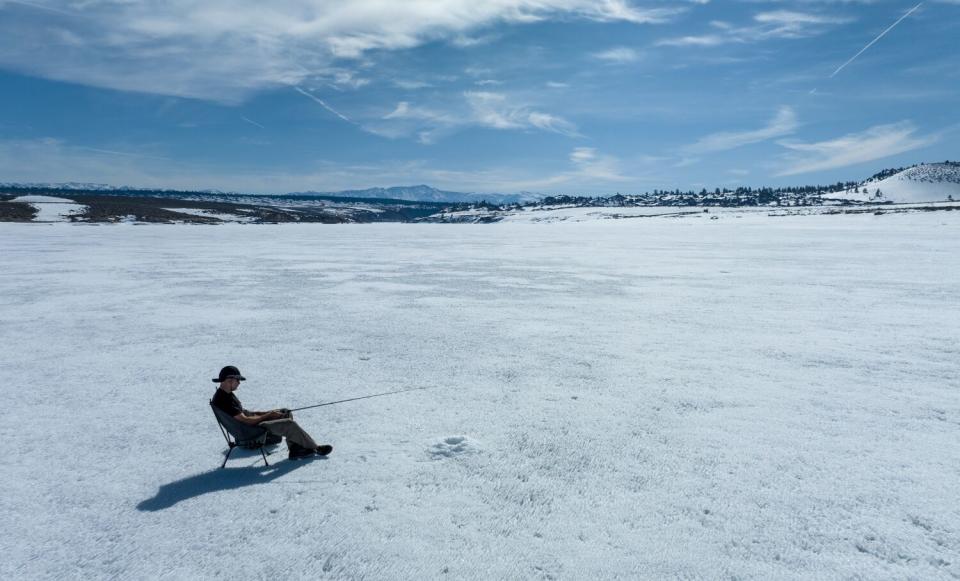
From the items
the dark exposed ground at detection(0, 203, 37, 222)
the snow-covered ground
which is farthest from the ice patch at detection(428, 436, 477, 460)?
the dark exposed ground at detection(0, 203, 37, 222)

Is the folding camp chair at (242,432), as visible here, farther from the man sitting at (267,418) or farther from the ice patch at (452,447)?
the ice patch at (452,447)

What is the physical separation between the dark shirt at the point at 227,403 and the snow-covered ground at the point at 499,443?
70 centimetres

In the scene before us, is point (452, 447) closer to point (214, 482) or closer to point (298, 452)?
point (298, 452)

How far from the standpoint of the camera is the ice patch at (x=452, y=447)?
6.22 m

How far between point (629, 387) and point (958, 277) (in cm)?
1730

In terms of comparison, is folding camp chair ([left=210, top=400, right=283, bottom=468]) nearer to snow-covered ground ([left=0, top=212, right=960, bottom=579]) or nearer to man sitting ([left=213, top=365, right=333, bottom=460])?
man sitting ([left=213, top=365, right=333, bottom=460])

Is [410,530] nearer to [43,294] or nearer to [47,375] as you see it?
[47,375]

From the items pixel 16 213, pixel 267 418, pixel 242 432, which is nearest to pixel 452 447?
pixel 267 418

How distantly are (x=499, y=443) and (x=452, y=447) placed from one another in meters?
0.57

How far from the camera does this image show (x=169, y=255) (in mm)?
31344

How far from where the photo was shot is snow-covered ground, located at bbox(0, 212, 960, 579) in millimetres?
4469

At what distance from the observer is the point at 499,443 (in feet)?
21.1

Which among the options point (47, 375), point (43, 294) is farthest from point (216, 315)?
point (43, 294)

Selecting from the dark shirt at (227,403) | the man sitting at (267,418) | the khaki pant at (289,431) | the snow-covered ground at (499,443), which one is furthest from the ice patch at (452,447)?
the dark shirt at (227,403)
